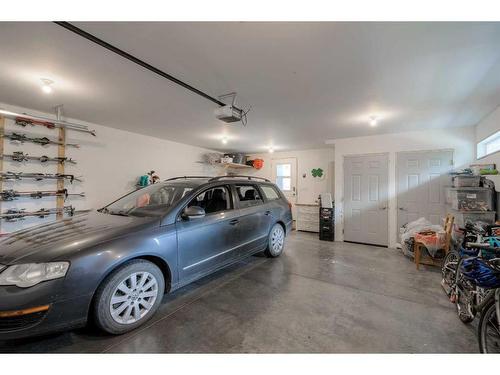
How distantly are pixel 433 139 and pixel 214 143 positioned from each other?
15.5 feet

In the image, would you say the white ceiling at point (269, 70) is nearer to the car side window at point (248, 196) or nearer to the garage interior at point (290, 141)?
the garage interior at point (290, 141)

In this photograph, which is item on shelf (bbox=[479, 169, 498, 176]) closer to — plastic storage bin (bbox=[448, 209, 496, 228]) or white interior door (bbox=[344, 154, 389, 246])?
plastic storage bin (bbox=[448, 209, 496, 228])

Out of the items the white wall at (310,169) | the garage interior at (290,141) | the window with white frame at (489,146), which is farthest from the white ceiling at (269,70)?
the white wall at (310,169)

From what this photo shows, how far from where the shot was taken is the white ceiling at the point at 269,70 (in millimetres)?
1548

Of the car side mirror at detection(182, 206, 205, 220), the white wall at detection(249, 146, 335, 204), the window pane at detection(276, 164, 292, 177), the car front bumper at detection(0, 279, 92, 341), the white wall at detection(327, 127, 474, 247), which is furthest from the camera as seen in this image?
the window pane at detection(276, 164, 292, 177)

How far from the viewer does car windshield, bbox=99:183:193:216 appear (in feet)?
7.32

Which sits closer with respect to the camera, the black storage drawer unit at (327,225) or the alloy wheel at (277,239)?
the alloy wheel at (277,239)

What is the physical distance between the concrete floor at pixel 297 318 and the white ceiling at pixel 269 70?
7.52 ft

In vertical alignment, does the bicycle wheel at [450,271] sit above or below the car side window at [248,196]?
below

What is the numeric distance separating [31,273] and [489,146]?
19.2 feet

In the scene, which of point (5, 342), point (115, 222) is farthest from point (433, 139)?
point (5, 342)

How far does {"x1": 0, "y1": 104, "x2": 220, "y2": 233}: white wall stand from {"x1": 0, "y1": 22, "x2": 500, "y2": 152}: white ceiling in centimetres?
56

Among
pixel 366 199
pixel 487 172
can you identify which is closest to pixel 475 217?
pixel 487 172

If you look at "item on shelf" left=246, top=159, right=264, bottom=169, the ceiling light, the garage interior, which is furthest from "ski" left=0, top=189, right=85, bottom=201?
"item on shelf" left=246, top=159, right=264, bottom=169
